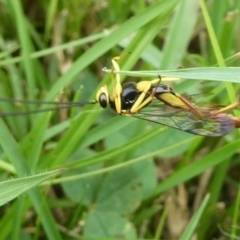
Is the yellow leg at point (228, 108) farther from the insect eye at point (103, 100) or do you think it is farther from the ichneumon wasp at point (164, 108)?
the insect eye at point (103, 100)

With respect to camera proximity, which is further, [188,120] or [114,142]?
[114,142]

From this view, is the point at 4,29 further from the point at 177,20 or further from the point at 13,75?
the point at 177,20

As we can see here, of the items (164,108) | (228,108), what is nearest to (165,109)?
(164,108)

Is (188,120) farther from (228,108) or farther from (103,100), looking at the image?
(103,100)

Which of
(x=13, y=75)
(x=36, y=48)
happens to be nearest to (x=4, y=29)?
(x=36, y=48)

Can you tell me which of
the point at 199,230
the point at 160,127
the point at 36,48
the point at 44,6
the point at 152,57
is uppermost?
the point at 44,6

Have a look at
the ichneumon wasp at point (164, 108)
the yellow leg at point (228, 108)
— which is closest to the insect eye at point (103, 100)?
the ichneumon wasp at point (164, 108)

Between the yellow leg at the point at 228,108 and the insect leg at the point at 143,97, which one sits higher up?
the insect leg at the point at 143,97
